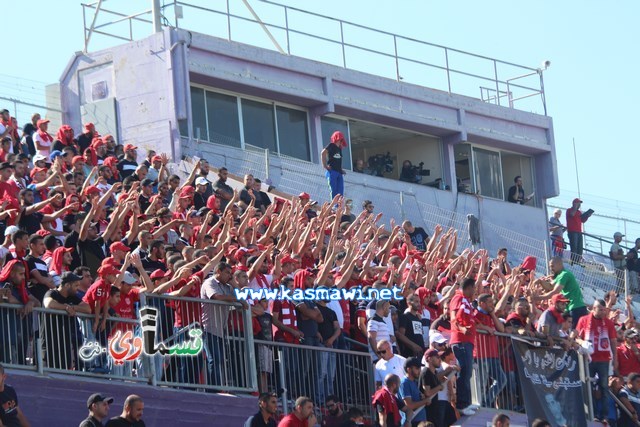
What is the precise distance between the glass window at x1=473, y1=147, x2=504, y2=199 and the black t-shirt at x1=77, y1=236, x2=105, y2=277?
765 inches

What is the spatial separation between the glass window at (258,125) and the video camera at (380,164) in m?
3.83

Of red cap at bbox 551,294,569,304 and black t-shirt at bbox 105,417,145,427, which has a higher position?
red cap at bbox 551,294,569,304

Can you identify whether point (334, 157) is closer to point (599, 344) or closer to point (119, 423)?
point (599, 344)

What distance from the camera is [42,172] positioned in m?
19.8

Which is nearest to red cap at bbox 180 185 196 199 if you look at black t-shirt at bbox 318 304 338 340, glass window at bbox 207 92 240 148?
black t-shirt at bbox 318 304 338 340

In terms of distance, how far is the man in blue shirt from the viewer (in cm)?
1667

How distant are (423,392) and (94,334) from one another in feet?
13.4

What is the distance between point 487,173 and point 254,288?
19657 millimetres

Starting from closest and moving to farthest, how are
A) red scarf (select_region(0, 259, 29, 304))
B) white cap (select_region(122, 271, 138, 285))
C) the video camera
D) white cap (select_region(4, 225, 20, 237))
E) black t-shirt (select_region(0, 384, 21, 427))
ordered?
black t-shirt (select_region(0, 384, 21, 427)) < red scarf (select_region(0, 259, 29, 304)) < white cap (select_region(122, 271, 138, 285)) < white cap (select_region(4, 225, 20, 237)) < the video camera

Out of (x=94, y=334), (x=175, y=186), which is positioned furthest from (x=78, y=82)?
(x=94, y=334)

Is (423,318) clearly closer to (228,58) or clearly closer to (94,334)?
(94,334)

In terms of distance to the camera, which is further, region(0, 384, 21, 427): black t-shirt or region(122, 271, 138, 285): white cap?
region(122, 271, 138, 285): white cap

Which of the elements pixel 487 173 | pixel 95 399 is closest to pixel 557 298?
pixel 95 399

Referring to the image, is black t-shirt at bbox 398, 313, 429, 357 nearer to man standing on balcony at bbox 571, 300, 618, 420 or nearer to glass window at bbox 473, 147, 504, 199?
man standing on balcony at bbox 571, 300, 618, 420
